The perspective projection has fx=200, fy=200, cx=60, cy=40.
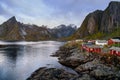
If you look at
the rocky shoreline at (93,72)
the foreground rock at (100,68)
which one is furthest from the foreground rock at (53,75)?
the foreground rock at (100,68)

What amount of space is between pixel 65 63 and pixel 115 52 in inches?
892

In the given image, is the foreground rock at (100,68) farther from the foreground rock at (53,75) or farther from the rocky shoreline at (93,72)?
the foreground rock at (53,75)

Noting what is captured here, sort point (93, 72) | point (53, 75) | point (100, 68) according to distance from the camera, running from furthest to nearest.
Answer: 1. point (100, 68)
2. point (93, 72)
3. point (53, 75)

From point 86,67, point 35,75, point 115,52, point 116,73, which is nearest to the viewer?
point 116,73

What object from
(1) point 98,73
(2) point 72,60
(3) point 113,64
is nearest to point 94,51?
(2) point 72,60

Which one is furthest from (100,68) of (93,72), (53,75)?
(53,75)

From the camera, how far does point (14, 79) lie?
6756cm

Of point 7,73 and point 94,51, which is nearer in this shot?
point 7,73

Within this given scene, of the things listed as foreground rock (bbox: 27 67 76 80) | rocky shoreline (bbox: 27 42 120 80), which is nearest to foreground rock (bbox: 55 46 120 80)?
rocky shoreline (bbox: 27 42 120 80)

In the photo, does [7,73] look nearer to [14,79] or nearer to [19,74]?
[19,74]

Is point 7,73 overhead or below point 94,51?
below

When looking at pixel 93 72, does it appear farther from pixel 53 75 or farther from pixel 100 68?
pixel 53 75

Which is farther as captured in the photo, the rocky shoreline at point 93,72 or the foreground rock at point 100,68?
the foreground rock at point 100,68

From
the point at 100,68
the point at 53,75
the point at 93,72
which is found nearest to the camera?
the point at 53,75
